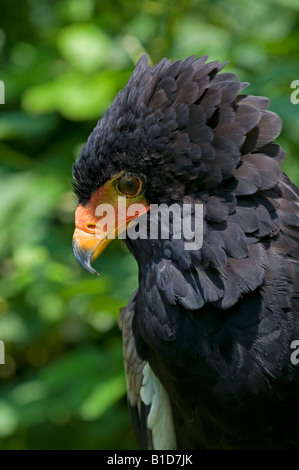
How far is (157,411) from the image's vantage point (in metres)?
3.12

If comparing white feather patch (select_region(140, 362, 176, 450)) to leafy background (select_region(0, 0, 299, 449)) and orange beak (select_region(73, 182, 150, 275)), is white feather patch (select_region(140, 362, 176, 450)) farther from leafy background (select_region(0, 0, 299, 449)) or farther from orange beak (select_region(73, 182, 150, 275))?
orange beak (select_region(73, 182, 150, 275))

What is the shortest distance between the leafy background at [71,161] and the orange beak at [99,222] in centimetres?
96

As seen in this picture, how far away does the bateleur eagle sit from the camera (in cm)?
227

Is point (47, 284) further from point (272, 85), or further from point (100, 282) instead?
point (272, 85)

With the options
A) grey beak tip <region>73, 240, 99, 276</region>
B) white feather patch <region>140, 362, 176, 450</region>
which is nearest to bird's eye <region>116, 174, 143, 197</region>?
grey beak tip <region>73, 240, 99, 276</region>

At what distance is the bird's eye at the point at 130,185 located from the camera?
7.79 ft

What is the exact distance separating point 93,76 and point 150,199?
5.81ft

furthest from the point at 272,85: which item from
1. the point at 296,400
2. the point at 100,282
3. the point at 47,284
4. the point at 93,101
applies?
the point at 296,400

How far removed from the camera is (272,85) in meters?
3.62

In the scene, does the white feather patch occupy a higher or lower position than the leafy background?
lower
